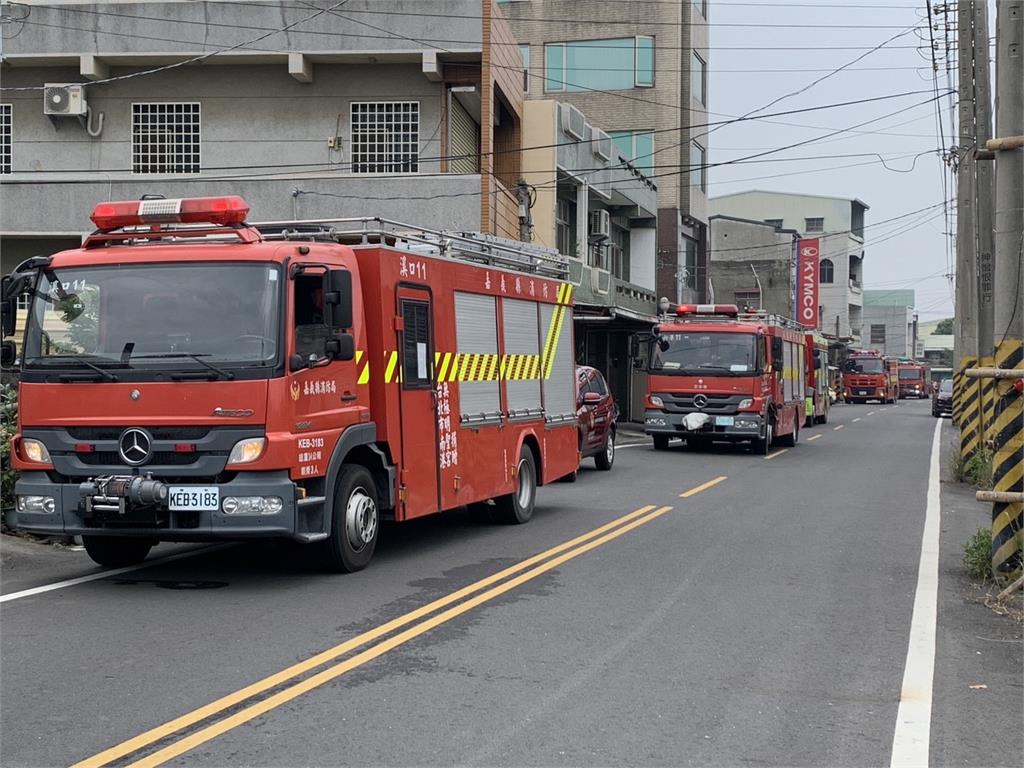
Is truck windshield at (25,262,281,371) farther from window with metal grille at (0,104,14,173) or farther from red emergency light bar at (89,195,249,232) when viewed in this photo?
window with metal grille at (0,104,14,173)

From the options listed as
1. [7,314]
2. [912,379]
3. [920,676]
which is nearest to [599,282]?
[7,314]

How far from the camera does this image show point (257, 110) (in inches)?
1099

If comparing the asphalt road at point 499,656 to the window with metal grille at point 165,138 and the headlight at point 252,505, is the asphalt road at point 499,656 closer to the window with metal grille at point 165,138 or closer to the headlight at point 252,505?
the headlight at point 252,505

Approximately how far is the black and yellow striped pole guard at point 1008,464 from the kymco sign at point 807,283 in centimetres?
5158

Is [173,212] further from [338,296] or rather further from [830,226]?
[830,226]

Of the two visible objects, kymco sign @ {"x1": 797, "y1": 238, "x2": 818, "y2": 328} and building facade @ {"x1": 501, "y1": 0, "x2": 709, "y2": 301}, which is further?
kymco sign @ {"x1": 797, "y1": 238, "x2": 818, "y2": 328}

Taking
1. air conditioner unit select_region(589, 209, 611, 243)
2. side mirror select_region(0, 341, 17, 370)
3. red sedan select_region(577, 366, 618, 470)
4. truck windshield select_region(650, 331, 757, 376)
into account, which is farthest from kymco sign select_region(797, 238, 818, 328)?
side mirror select_region(0, 341, 17, 370)

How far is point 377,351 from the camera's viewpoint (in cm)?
1038

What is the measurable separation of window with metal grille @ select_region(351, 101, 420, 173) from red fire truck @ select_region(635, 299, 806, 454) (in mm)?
6999

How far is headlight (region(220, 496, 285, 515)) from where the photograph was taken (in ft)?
29.4

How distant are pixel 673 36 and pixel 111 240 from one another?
40.2 m

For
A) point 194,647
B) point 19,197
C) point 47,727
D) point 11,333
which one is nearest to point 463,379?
point 11,333

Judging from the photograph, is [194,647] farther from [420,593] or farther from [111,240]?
[111,240]

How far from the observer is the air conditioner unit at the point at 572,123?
31562 mm
